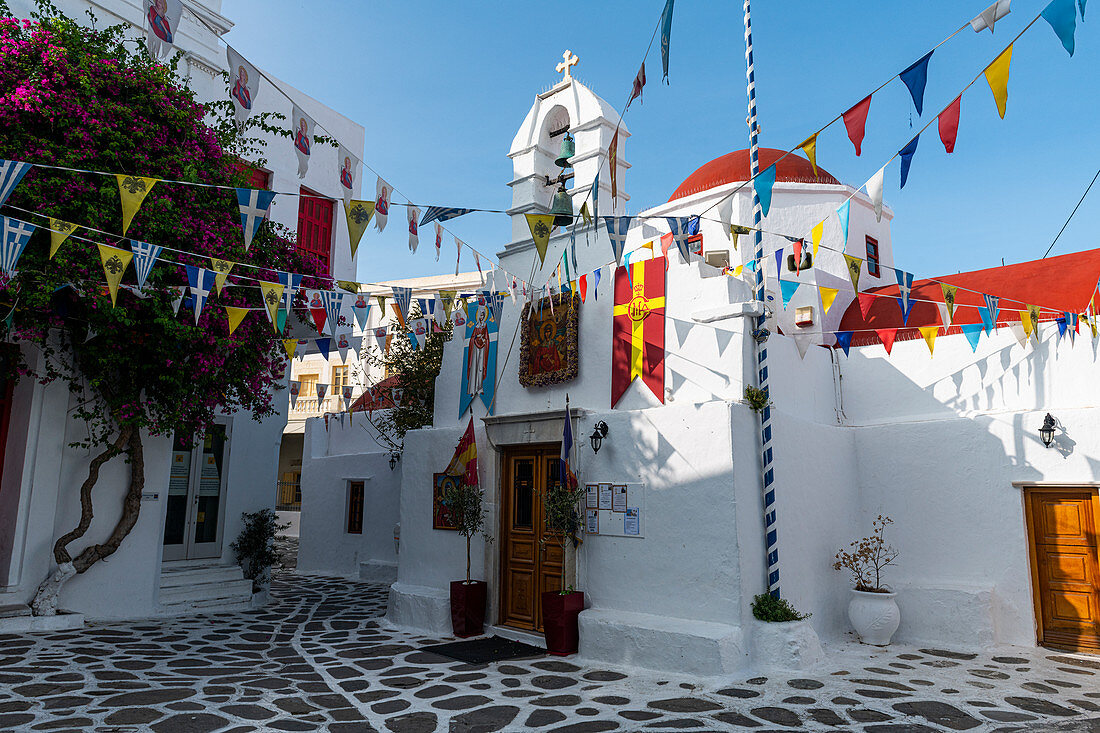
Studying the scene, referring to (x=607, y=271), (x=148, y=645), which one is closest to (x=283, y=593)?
(x=148, y=645)

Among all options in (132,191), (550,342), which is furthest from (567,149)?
(132,191)

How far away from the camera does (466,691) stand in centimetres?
638

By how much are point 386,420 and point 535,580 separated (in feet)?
24.9

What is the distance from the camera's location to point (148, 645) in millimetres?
7957

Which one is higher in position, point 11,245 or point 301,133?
point 301,133

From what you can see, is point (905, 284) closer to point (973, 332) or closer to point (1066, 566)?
point (973, 332)

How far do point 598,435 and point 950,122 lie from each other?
4.63 m

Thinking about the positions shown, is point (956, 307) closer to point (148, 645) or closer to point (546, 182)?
point (546, 182)

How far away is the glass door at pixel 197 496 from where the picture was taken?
10703mm

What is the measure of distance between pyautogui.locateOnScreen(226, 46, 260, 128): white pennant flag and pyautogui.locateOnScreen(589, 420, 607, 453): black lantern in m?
4.73

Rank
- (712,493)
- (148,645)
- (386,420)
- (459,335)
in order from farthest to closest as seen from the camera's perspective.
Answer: (386,420)
(459,335)
(148,645)
(712,493)

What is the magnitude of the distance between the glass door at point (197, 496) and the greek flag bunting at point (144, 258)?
13.9ft

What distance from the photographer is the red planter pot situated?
25.3 feet

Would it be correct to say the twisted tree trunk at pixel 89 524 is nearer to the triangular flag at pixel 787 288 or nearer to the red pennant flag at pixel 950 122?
the triangular flag at pixel 787 288
